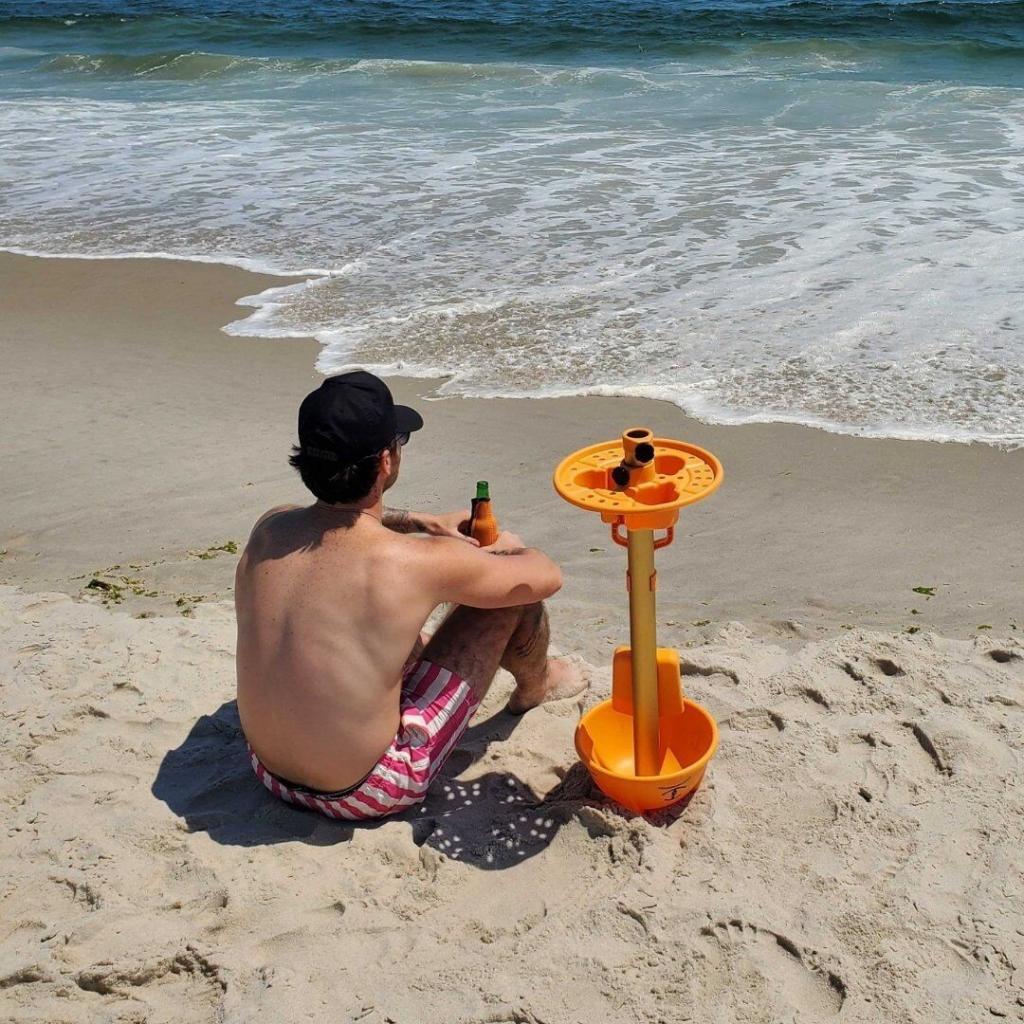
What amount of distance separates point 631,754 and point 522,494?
1.88 metres

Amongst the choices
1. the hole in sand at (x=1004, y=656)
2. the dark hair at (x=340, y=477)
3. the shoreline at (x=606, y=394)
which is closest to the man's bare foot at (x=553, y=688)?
the dark hair at (x=340, y=477)

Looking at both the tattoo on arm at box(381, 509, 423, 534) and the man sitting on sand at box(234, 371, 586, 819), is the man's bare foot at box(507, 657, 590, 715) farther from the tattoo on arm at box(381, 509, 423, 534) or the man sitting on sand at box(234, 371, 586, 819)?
the tattoo on arm at box(381, 509, 423, 534)

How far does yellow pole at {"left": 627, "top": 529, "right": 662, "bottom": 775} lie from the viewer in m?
2.62

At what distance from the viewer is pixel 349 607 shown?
9.03ft

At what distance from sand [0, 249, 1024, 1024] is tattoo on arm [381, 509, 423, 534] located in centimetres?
65

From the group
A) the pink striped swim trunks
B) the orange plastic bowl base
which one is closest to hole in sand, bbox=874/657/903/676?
the orange plastic bowl base

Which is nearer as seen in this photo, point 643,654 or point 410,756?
point 643,654

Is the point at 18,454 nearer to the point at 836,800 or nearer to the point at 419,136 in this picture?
the point at 836,800

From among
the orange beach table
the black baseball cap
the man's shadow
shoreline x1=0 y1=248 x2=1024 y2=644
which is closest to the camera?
the orange beach table

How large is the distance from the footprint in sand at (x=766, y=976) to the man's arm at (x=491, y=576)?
894mm

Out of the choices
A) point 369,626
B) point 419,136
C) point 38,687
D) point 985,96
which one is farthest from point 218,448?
point 985,96

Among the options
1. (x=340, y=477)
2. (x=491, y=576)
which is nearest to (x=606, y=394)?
(x=491, y=576)

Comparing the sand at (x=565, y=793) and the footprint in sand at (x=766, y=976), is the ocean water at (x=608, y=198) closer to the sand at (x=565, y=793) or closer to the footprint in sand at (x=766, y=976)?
the sand at (x=565, y=793)

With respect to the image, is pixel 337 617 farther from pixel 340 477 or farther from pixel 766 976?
pixel 766 976
